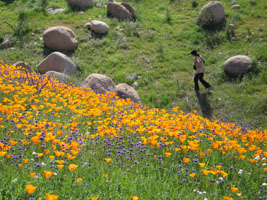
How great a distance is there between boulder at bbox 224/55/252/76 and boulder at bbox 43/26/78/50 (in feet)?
23.7

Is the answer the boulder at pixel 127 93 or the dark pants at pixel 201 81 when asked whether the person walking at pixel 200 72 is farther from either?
the boulder at pixel 127 93

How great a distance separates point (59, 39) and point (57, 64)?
7.80 feet

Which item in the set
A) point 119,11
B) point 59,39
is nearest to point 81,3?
point 119,11

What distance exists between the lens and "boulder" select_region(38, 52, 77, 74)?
10812 mm

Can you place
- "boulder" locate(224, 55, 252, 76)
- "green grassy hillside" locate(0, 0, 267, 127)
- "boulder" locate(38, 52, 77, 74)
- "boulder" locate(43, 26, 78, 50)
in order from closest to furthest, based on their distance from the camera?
"green grassy hillside" locate(0, 0, 267, 127) < "boulder" locate(224, 55, 252, 76) < "boulder" locate(38, 52, 77, 74) < "boulder" locate(43, 26, 78, 50)

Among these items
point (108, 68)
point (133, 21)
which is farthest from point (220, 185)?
point (133, 21)

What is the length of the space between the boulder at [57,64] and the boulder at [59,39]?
1.94 meters

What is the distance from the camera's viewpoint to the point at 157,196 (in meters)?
2.65

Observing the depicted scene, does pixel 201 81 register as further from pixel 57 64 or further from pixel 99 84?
pixel 57 64

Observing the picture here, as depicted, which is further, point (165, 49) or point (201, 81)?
point (165, 49)

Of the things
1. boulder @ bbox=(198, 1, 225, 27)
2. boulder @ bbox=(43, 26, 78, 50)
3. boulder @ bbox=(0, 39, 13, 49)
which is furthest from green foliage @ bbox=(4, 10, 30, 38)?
boulder @ bbox=(198, 1, 225, 27)

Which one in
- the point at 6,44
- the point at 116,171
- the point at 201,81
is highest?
the point at 116,171

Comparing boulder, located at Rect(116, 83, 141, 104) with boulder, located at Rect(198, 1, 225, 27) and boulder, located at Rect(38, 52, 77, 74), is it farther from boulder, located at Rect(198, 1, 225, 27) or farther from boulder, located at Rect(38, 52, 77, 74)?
boulder, located at Rect(198, 1, 225, 27)

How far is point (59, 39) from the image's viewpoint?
1266 cm
